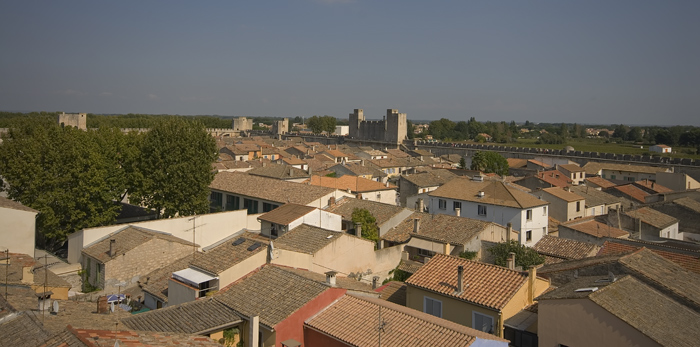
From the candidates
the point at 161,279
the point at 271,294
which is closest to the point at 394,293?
the point at 271,294

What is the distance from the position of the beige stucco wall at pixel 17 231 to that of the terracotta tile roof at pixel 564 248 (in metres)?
18.0

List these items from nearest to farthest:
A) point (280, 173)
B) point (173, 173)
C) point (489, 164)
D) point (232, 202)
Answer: point (173, 173) < point (232, 202) < point (280, 173) < point (489, 164)

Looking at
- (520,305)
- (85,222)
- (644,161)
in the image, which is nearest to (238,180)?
(85,222)

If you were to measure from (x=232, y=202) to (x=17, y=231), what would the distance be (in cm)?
1144

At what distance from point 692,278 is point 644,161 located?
46349 mm

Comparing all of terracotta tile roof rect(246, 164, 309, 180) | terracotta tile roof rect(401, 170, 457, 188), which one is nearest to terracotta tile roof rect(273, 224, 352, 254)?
terracotta tile roof rect(246, 164, 309, 180)

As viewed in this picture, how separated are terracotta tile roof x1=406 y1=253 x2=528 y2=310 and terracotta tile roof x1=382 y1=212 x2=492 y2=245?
22.8ft

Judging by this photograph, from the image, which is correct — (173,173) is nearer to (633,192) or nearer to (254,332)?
(254,332)

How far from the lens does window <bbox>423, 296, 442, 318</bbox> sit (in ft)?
41.4

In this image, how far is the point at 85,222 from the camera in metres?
22.3

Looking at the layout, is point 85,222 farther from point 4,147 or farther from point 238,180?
point 238,180

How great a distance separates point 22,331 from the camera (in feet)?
27.7

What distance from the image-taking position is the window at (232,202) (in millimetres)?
28077

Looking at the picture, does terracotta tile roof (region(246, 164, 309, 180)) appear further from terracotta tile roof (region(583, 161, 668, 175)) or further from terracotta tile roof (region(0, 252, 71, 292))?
terracotta tile roof (region(583, 161, 668, 175))
